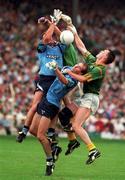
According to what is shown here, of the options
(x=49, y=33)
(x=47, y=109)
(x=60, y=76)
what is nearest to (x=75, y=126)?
(x=47, y=109)

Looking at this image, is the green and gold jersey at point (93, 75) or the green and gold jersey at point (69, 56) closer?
the green and gold jersey at point (93, 75)

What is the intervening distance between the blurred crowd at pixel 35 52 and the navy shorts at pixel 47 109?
13.4 metres

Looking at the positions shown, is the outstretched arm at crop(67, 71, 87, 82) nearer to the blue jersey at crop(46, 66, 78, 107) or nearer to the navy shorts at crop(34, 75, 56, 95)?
the blue jersey at crop(46, 66, 78, 107)

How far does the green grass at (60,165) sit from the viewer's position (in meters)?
14.4

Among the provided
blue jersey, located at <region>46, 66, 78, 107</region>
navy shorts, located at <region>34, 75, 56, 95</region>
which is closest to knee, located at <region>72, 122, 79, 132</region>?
blue jersey, located at <region>46, 66, 78, 107</region>

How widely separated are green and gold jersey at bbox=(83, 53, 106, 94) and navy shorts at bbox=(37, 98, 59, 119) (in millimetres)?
750

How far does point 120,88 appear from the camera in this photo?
32844 mm

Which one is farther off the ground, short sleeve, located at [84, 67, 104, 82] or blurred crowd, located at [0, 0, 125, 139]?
short sleeve, located at [84, 67, 104, 82]

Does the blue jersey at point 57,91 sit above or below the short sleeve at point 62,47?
below

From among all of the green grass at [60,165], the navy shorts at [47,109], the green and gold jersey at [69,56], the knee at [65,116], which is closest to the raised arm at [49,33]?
the green and gold jersey at [69,56]

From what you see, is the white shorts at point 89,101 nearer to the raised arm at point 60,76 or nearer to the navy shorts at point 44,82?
the navy shorts at point 44,82

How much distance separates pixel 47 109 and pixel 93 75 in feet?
3.28

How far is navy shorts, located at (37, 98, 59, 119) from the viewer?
47.9 ft

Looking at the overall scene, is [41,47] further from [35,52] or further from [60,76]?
[35,52]
